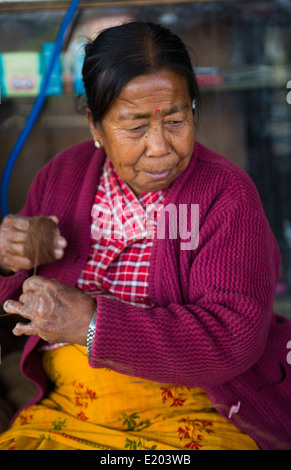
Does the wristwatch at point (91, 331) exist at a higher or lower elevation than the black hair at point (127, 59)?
lower

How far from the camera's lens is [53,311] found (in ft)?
3.82

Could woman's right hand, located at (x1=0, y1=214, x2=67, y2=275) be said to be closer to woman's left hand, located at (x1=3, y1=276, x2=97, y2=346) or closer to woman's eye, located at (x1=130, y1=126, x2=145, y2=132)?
woman's left hand, located at (x1=3, y1=276, x2=97, y2=346)

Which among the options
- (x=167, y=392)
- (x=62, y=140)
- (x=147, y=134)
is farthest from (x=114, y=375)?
(x=62, y=140)

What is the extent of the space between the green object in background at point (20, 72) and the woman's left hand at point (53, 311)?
1.23 m

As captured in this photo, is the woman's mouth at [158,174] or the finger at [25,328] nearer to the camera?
the finger at [25,328]

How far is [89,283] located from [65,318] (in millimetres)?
333

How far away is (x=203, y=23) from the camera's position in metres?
2.28

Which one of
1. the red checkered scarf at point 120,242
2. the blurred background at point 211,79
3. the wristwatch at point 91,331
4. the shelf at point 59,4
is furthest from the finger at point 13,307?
the shelf at point 59,4

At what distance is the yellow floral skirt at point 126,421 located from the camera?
4.35 ft

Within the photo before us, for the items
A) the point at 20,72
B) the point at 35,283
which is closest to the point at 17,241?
the point at 35,283

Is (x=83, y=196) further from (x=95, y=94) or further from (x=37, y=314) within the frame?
(x=37, y=314)

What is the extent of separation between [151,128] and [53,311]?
479mm

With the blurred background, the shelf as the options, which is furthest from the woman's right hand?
the shelf

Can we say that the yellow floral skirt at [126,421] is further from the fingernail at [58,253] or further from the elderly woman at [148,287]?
the fingernail at [58,253]
